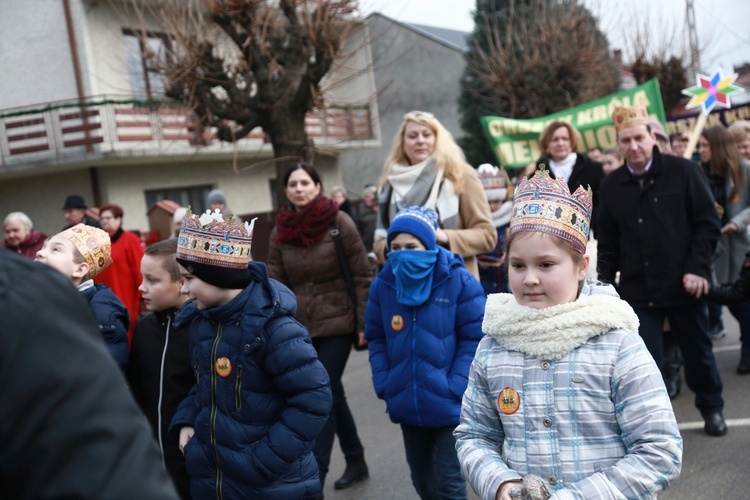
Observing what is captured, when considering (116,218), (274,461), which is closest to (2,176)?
(116,218)

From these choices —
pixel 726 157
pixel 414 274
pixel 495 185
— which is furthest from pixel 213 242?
pixel 726 157

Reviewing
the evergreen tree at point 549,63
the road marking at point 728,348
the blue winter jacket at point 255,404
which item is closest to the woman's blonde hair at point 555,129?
the road marking at point 728,348

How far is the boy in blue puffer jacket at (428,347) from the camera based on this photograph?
355 centimetres

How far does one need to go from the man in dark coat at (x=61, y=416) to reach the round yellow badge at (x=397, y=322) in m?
2.69

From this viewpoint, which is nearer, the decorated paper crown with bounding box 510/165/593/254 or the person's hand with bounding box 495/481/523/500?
the person's hand with bounding box 495/481/523/500

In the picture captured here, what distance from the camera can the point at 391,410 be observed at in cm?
366

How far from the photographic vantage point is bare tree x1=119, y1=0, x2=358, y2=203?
30.9ft

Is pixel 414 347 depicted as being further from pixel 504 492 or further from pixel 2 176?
pixel 2 176

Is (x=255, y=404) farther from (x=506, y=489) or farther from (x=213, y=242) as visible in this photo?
(x=506, y=489)

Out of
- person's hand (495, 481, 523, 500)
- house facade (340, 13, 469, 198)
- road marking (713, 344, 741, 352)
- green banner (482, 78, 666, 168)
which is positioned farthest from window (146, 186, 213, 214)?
person's hand (495, 481, 523, 500)

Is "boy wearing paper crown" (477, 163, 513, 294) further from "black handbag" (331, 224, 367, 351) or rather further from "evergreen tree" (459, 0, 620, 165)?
"evergreen tree" (459, 0, 620, 165)

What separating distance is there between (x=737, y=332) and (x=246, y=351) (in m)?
6.75

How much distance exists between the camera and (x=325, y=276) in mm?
4816

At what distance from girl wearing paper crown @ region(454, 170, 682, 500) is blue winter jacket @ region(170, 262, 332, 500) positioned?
80cm
